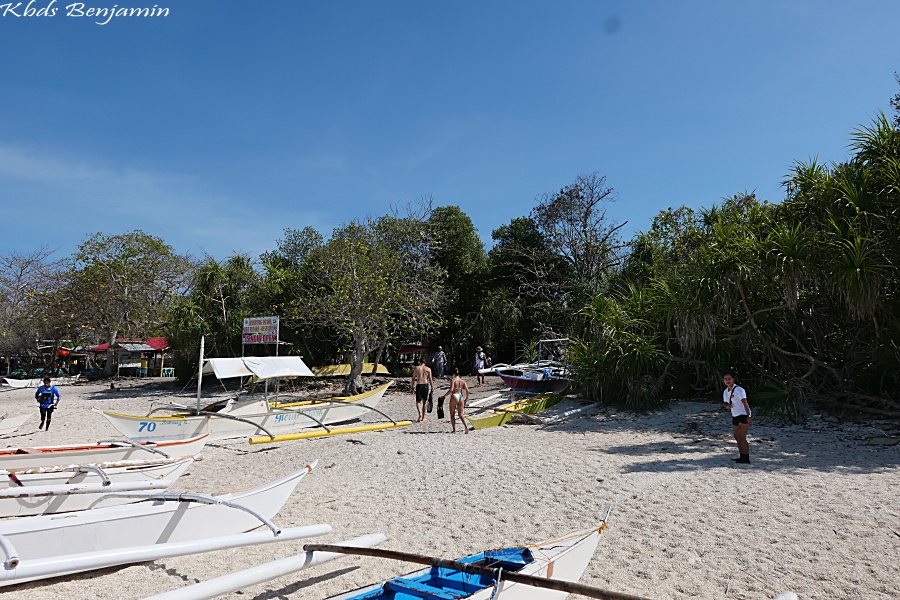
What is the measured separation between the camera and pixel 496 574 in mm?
3846

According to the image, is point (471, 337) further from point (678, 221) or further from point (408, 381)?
point (678, 221)

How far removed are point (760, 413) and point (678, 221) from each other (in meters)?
13.6

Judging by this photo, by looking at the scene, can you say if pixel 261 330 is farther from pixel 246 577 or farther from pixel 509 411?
pixel 246 577

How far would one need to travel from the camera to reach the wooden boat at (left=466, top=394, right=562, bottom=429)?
1383 centimetres

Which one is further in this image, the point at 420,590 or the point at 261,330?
the point at 261,330

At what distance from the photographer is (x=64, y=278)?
130 ft

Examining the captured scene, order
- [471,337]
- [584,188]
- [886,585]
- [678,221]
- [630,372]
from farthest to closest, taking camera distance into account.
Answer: [471,337], [584,188], [678,221], [630,372], [886,585]

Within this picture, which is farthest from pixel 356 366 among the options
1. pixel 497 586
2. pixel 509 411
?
pixel 497 586

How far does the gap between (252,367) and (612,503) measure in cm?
1026

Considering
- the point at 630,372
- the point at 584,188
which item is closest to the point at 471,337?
the point at 584,188

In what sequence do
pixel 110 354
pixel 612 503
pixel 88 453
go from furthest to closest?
pixel 110 354 → pixel 88 453 → pixel 612 503

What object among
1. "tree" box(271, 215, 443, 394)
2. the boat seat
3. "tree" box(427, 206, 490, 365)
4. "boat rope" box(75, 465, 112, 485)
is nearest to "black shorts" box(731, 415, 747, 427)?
the boat seat

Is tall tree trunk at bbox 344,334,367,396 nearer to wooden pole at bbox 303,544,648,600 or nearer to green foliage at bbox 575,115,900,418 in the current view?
green foliage at bbox 575,115,900,418

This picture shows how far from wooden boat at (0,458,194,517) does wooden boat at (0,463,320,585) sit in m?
0.67
